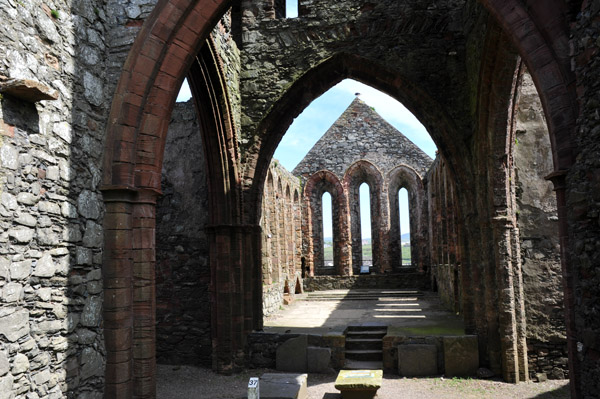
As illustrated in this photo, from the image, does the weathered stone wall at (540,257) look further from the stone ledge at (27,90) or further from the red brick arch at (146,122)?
the stone ledge at (27,90)

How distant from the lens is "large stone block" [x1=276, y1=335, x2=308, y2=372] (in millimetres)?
8484

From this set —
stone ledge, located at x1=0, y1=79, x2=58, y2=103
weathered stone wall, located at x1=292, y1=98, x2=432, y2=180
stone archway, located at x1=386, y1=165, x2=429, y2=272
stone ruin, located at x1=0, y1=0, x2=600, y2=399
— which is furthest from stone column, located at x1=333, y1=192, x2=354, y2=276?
stone ledge, located at x1=0, y1=79, x2=58, y2=103

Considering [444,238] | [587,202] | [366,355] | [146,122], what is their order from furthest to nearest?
[444,238] < [366,355] < [146,122] < [587,202]

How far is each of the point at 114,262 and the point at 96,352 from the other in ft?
2.62

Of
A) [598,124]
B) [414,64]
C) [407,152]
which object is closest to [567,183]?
[598,124]

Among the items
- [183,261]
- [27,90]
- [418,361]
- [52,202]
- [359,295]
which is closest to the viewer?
[27,90]

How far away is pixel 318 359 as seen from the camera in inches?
332

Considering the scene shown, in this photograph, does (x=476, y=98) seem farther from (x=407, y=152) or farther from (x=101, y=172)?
(x=407, y=152)

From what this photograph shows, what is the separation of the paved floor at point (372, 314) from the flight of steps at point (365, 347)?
0.30m

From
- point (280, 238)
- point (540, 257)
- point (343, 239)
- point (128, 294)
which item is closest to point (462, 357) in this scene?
point (540, 257)

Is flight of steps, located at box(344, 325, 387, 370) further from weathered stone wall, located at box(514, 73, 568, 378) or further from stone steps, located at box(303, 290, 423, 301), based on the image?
stone steps, located at box(303, 290, 423, 301)

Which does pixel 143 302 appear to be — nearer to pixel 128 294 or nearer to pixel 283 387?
pixel 128 294

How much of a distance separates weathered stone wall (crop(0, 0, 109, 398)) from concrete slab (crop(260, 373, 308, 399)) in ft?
7.53

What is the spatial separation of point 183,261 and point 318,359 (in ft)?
9.50
